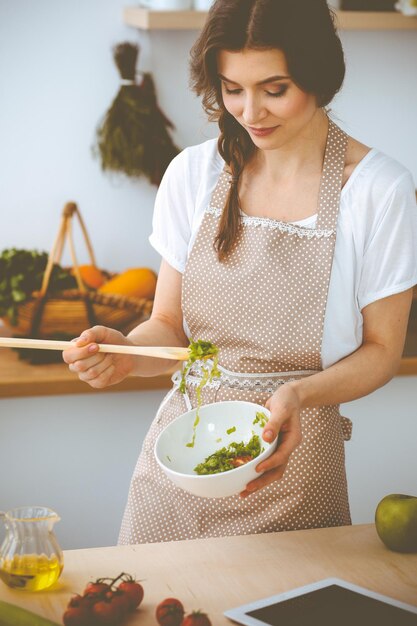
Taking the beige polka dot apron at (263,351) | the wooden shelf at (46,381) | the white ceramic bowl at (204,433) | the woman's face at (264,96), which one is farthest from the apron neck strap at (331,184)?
the wooden shelf at (46,381)

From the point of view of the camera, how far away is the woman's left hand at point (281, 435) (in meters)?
1.35

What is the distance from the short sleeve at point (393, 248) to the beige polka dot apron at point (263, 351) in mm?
78

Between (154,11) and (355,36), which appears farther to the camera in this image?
(355,36)

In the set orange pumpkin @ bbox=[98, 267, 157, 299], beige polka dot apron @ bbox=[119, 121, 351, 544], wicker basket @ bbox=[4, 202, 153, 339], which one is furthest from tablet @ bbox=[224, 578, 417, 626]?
orange pumpkin @ bbox=[98, 267, 157, 299]

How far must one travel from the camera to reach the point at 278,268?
1.71 metres

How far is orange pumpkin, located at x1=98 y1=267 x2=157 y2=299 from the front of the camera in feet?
8.71

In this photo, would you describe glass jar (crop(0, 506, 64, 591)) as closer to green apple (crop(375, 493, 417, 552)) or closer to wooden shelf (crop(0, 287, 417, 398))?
green apple (crop(375, 493, 417, 552))

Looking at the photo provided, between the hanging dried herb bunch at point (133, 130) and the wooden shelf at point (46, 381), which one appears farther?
the hanging dried herb bunch at point (133, 130)

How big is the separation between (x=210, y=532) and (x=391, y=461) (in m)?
1.26

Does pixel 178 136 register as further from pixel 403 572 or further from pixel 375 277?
pixel 403 572

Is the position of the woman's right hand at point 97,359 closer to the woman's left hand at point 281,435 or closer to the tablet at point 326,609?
the woman's left hand at point 281,435

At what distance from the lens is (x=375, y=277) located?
1628 mm

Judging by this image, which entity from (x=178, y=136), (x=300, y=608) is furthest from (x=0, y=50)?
(x=300, y=608)

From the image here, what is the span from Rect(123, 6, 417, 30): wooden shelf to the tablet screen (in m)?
1.78
